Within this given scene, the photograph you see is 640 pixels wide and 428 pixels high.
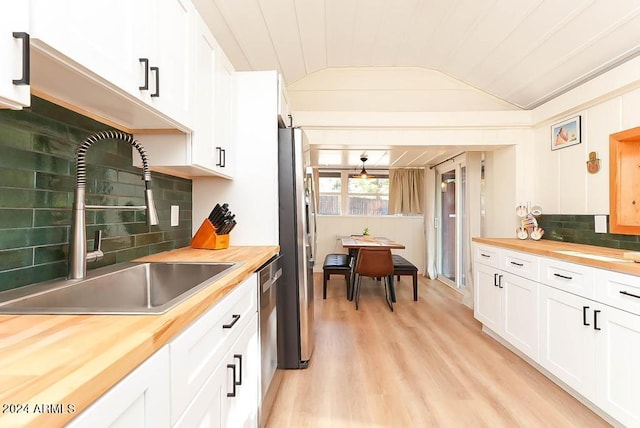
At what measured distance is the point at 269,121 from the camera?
2.36 m

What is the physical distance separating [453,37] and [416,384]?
2861 mm

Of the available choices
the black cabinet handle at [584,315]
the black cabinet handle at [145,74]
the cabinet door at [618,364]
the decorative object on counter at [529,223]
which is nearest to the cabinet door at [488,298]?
the decorative object on counter at [529,223]

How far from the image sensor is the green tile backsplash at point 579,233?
7.74ft

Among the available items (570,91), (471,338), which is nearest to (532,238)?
(471,338)

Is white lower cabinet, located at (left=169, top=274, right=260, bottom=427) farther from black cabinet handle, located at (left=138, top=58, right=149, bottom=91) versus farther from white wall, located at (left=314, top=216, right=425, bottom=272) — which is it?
white wall, located at (left=314, top=216, right=425, bottom=272)

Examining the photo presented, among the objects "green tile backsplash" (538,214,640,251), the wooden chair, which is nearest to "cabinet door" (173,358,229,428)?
"green tile backsplash" (538,214,640,251)

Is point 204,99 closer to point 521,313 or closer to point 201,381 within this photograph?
point 201,381

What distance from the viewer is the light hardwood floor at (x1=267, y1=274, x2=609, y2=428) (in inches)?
74.0

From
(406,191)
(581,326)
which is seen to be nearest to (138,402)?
(581,326)

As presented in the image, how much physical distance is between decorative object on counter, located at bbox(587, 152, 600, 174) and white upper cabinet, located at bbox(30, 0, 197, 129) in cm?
295

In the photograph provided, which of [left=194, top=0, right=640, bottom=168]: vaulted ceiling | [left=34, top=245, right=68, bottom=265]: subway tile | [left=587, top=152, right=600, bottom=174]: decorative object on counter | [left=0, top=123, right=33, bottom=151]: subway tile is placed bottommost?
[left=34, top=245, right=68, bottom=265]: subway tile

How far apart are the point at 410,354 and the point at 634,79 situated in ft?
8.27

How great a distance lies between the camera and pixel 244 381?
1.39 m

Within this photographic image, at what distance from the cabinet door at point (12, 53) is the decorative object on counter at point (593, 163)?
3347mm
